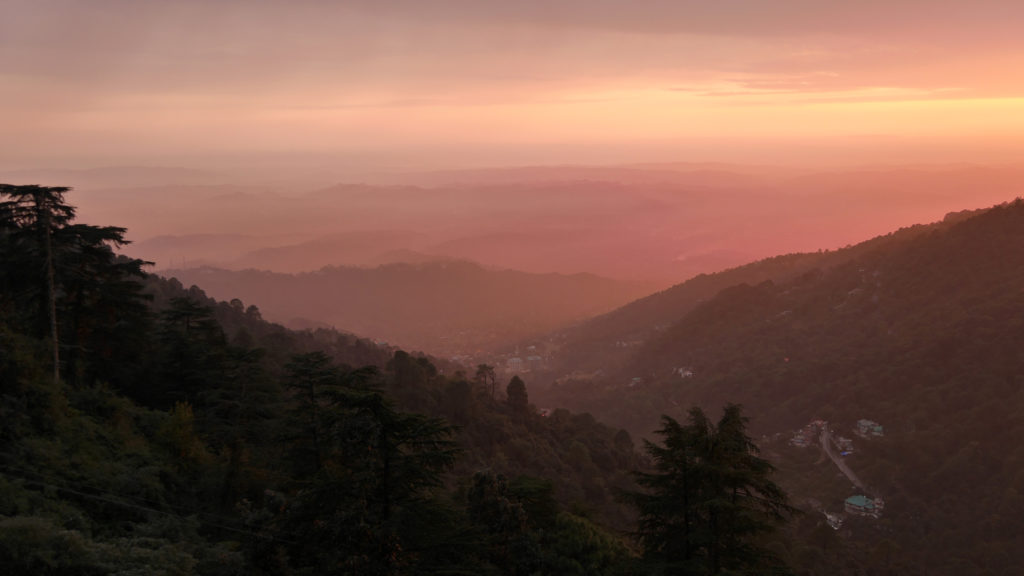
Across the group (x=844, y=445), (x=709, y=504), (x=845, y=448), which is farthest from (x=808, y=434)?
(x=709, y=504)

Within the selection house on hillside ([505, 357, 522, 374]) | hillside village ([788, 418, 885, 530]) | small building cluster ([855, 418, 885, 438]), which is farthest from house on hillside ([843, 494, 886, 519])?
house on hillside ([505, 357, 522, 374])

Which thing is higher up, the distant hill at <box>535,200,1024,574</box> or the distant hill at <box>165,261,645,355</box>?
the distant hill at <box>165,261,645,355</box>

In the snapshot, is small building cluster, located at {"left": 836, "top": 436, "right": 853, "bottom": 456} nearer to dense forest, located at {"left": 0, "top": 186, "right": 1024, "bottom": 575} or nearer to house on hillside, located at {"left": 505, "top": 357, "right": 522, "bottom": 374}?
dense forest, located at {"left": 0, "top": 186, "right": 1024, "bottom": 575}

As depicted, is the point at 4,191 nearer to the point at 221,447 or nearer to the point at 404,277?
the point at 221,447

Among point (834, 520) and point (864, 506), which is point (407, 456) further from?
point (864, 506)

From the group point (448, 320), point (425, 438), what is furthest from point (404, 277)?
point (425, 438)

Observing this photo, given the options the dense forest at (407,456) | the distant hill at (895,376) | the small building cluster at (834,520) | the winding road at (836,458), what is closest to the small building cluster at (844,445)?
the winding road at (836,458)
